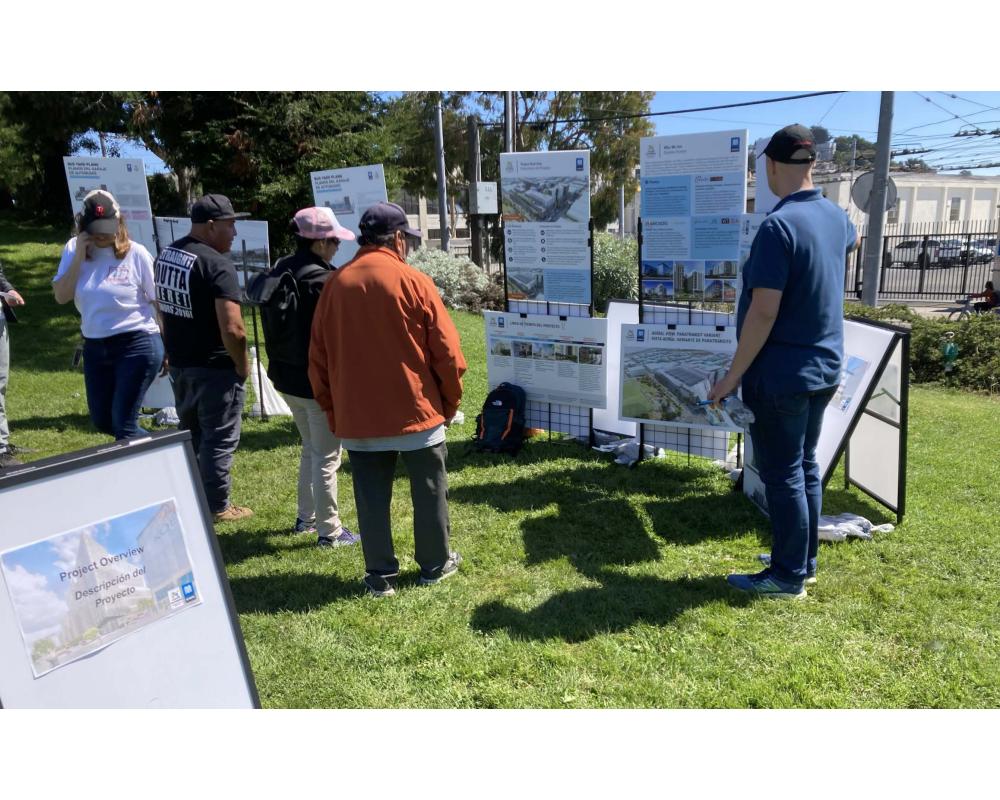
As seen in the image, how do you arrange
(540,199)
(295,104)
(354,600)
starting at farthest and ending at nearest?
1. (295,104)
2. (540,199)
3. (354,600)

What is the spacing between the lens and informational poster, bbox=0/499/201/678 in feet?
6.47

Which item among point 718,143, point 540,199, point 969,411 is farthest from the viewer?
point 969,411

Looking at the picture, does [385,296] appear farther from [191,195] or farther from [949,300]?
[949,300]

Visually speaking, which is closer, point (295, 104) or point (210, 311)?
point (210, 311)

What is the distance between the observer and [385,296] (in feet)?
10.8

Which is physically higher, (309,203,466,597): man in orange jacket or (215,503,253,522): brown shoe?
(309,203,466,597): man in orange jacket

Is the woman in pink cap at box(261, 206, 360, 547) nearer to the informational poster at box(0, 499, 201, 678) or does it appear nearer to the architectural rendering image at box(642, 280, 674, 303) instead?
the informational poster at box(0, 499, 201, 678)

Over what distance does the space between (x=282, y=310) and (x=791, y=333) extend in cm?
261

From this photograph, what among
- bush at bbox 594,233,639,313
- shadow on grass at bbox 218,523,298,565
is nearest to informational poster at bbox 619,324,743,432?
shadow on grass at bbox 218,523,298,565

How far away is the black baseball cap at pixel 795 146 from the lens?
10.8 ft

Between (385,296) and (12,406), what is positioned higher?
(385,296)

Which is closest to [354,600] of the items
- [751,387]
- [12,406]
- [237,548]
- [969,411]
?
[237,548]

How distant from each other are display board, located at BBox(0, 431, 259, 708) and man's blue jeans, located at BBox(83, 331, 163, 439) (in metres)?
2.79

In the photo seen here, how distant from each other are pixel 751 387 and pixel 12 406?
25.4 feet
